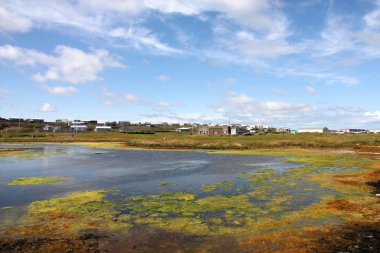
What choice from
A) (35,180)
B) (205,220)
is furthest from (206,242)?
(35,180)

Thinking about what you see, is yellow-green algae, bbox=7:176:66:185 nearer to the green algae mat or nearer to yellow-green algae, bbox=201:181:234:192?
the green algae mat

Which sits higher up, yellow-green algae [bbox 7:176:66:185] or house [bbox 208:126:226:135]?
house [bbox 208:126:226:135]

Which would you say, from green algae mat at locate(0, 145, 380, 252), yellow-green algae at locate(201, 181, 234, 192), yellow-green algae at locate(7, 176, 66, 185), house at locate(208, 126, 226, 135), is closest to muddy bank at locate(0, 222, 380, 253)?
green algae mat at locate(0, 145, 380, 252)

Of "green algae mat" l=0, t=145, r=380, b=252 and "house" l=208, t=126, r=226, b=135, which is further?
"house" l=208, t=126, r=226, b=135

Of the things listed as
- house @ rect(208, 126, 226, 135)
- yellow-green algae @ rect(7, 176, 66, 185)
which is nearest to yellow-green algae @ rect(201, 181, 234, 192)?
yellow-green algae @ rect(7, 176, 66, 185)

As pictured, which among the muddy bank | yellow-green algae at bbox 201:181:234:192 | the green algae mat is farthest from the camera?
yellow-green algae at bbox 201:181:234:192

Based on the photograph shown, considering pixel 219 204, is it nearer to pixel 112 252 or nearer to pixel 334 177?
pixel 112 252

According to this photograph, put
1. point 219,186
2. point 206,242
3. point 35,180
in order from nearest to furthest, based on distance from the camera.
→ 1. point 206,242
2. point 219,186
3. point 35,180

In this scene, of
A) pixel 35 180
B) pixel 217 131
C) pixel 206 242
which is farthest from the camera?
pixel 217 131

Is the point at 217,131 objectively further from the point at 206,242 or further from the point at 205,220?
the point at 206,242

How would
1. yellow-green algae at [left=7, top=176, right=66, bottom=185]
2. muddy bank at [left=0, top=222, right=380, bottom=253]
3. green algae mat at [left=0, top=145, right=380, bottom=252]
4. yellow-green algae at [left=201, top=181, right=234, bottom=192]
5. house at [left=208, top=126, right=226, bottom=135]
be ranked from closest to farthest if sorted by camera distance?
muddy bank at [left=0, top=222, right=380, bottom=253] → green algae mat at [left=0, top=145, right=380, bottom=252] → yellow-green algae at [left=201, top=181, right=234, bottom=192] → yellow-green algae at [left=7, top=176, right=66, bottom=185] → house at [left=208, top=126, right=226, bottom=135]

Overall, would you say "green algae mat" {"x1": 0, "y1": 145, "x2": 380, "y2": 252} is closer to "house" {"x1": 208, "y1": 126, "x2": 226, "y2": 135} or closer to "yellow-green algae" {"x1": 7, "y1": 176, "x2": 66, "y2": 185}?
"yellow-green algae" {"x1": 7, "y1": 176, "x2": 66, "y2": 185}

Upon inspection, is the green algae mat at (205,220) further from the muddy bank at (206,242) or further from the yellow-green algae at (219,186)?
the yellow-green algae at (219,186)

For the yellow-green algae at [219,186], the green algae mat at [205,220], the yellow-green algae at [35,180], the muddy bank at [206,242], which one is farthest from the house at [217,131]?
the muddy bank at [206,242]
